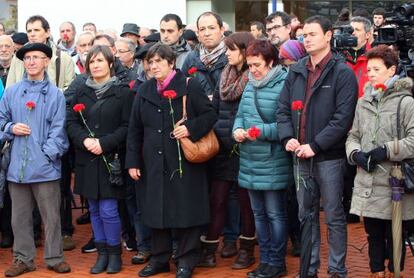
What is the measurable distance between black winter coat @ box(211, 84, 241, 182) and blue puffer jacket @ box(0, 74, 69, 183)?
142 centimetres

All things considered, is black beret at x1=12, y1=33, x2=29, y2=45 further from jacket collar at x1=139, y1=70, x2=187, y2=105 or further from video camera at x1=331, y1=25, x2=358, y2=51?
video camera at x1=331, y1=25, x2=358, y2=51

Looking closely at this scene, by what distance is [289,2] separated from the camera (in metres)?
17.8

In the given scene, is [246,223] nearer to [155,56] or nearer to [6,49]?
[155,56]

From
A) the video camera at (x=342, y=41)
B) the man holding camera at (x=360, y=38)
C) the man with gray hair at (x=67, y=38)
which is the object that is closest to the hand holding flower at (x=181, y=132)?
the video camera at (x=342, y=41)

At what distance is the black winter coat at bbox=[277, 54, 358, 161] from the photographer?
676 centimetres

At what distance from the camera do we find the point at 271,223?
7320 millimetres

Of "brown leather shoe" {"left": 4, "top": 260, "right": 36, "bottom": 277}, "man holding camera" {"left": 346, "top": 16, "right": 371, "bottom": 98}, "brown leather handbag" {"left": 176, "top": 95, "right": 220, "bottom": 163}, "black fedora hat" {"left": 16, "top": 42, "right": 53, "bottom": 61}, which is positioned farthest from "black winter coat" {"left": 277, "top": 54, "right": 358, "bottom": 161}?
"brown leather shoe" {"left": 4, "top": 260, "right": 36, "bottom": 277}

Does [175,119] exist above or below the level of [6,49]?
below

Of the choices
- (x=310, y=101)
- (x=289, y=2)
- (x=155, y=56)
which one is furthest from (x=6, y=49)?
(x=289, y=2)

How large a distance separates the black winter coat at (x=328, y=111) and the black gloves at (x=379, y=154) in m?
0.39

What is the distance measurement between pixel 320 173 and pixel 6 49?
13.7 feet

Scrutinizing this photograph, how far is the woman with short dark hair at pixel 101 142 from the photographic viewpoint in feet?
25.5

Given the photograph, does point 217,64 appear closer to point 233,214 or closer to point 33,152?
point 233,214

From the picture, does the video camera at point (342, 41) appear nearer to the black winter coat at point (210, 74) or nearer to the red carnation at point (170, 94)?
the black winter coat at point (210, 74)
